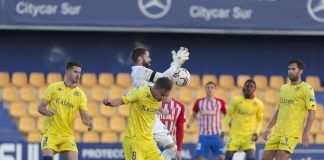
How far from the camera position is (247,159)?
677 inches

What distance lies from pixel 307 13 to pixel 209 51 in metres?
2.39

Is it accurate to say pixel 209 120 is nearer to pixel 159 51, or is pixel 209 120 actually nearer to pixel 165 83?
pixel 159 51

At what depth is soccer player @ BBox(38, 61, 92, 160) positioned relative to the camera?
13055mm

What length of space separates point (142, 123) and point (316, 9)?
27.7 ft

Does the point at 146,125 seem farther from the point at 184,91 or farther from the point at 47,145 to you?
the point at 184,91

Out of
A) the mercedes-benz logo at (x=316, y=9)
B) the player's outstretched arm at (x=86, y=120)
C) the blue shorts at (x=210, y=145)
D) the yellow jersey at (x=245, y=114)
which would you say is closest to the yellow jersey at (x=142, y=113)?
the player's outstretched arm at (x=86, y=120)

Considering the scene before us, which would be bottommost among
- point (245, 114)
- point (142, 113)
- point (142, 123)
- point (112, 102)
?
point (142, 123)

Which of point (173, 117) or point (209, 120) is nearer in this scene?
point (173, 117)

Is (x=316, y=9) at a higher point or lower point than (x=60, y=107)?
higher

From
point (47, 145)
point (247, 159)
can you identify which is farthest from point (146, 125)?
point (247, 159)

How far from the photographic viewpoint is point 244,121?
17.4 metres

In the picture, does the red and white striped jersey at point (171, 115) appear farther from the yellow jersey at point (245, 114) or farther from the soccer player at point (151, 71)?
the yellow jersey at point (245, 114)

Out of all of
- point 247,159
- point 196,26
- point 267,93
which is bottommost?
point 247,159

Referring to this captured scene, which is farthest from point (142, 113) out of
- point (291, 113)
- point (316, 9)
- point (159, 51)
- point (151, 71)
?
point (159, 51)
